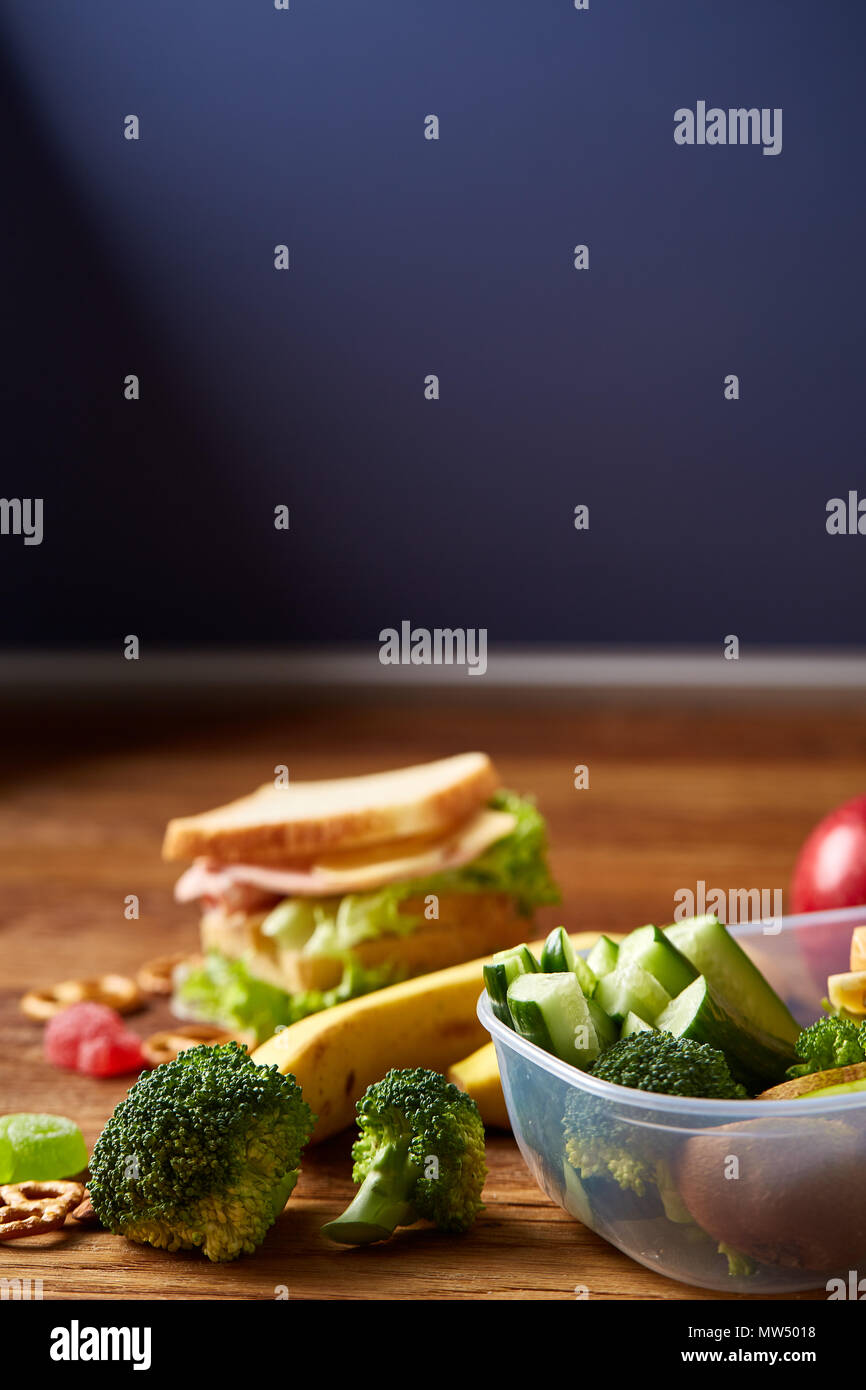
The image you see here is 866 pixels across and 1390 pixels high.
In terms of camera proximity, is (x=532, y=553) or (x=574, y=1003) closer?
(x=574, y=1003)

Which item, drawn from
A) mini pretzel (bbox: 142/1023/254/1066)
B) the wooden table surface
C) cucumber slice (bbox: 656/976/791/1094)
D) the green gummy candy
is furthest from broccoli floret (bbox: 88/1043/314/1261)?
mini pretzel (bbox: 142/1023/254/1066)

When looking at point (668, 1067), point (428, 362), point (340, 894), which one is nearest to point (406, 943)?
point (340, 894)

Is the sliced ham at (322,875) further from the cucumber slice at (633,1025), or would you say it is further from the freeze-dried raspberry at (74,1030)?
the cucumber slice at (633,1025)

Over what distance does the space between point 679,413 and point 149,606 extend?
2.16 m

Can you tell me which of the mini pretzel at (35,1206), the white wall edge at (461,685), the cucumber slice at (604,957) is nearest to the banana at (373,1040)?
the cucumber slice at (604,957)

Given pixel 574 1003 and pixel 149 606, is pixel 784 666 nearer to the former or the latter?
pixel 149 606

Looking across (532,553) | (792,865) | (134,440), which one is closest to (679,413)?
(532,553)

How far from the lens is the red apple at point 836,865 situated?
213cm

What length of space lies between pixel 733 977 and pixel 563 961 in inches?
7.9

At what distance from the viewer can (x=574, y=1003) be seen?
1329 mm

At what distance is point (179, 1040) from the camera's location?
1.96m

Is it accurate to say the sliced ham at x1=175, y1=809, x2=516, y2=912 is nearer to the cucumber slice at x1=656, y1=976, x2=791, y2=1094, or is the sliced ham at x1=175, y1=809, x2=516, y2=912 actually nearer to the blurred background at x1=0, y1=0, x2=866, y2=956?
the cucumber slice at x1=656, y1=976, x2=791, y2=1094

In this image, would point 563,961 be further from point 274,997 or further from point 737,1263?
point 274,997
